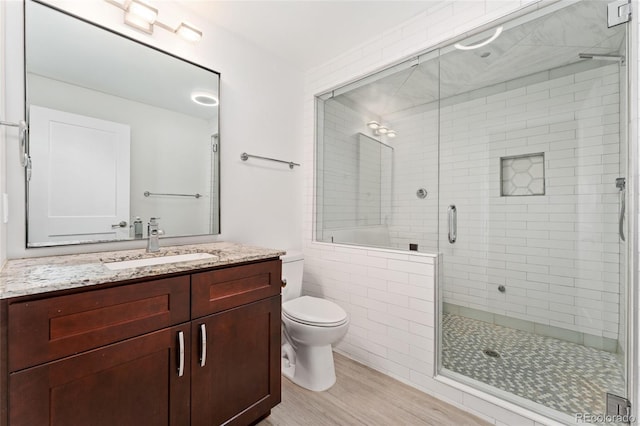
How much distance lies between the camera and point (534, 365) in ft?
5.99

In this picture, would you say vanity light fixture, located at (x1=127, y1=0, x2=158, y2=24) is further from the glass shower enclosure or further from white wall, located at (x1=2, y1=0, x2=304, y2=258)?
the glass shower enclosure

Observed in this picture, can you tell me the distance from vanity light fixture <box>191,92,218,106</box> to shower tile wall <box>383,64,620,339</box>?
145 cm

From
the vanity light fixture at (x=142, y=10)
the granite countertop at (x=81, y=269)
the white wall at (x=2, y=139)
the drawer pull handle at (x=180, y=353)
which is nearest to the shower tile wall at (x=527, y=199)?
the granite countertop at (x=81, y=269)

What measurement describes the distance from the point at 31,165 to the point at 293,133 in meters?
1.76

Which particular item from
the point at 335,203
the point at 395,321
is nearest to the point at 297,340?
the point at 395,321

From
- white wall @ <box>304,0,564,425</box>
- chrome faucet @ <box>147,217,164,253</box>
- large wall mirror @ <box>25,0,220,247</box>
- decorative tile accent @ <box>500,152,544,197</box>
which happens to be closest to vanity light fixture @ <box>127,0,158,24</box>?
large wall mirror @ <box>25,0,220,247</box>

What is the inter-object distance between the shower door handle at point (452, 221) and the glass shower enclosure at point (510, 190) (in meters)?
0.01

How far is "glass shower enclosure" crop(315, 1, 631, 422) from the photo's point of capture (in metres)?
1.46

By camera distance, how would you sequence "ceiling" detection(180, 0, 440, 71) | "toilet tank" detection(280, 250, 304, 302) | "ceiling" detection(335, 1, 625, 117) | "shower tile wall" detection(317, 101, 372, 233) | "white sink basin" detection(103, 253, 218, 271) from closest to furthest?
"white sink basin" detection(103, 253, 218, 271), "ceiling" detection(335, 1, 625, 117), "ceiling" detection(180, 0, 440, 71), "toilet tank" detection(280, 250, 304, 302), "shower tile wall" detection(317, 101, 372, 233)

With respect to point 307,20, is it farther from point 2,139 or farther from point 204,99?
point 2,139

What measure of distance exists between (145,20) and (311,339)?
2176mm

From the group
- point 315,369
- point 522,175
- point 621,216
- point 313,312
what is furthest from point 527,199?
point 315,369

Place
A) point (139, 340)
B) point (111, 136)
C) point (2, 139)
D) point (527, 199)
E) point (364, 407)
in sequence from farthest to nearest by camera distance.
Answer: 1. point (527, 199)
2. point (364, 407)
3. point (111, 136)
4. point (2, 139)
5. point (139, 340)

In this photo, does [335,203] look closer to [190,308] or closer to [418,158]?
[418,158]
